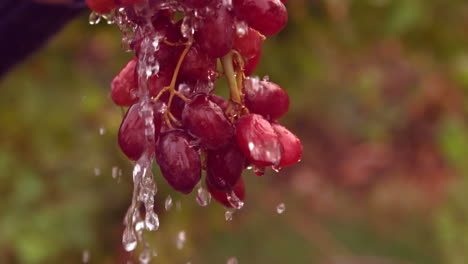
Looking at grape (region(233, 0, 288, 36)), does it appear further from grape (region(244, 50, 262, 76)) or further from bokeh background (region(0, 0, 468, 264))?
bokeh background (region(0, 0, 468, 264))

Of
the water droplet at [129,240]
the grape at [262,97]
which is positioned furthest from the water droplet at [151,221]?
the grape at [262,97]

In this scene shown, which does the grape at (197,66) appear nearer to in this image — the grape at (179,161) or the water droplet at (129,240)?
the grape at (179,161)

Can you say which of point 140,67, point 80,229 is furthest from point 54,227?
point 140,67

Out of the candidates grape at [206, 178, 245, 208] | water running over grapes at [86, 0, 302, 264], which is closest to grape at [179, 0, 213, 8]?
water running over grapes at [86, 0, 302, 264]

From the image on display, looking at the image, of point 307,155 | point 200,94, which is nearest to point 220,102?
point 200,94

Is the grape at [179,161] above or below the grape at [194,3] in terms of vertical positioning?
below

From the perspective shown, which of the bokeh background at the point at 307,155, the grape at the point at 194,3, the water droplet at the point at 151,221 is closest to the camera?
the grape at the point at 194,3

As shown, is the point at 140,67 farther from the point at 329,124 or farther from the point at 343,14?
the point at 329,124

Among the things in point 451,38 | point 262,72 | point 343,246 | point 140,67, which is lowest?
point 343,246
